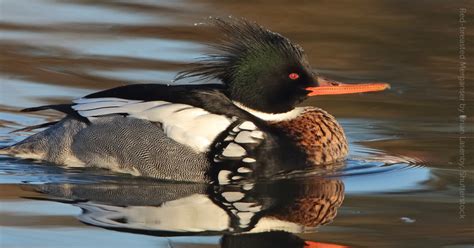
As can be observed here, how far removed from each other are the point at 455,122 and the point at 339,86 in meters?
1.62

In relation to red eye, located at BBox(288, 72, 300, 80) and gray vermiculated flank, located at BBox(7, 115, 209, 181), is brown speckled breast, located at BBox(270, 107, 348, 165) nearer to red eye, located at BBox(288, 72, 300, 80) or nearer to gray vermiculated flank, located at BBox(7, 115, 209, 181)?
red eye, located at BBox(288, 72, 300, 80)

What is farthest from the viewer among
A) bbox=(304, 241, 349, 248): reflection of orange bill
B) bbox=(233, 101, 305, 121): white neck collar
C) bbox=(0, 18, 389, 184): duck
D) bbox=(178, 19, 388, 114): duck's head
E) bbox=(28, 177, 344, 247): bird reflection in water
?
bbox=(233, 101, 305, 121): white neck collar

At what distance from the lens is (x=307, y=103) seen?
1083 centimetres

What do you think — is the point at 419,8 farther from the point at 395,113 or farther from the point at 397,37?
the point at 395,113

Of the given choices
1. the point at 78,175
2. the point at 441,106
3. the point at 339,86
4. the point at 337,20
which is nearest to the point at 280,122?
the point at 339,86

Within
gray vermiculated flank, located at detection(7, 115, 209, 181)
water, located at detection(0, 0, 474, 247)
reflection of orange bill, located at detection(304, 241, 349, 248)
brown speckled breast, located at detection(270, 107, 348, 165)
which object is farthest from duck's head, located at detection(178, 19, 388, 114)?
reflection of orange bill, located at detection(304, 241, 349, 248)

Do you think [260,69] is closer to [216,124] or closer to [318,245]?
[216,124]

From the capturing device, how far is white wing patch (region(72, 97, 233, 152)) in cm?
848

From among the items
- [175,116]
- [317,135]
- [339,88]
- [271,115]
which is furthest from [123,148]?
[339,88]

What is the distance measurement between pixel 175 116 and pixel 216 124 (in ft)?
0.99

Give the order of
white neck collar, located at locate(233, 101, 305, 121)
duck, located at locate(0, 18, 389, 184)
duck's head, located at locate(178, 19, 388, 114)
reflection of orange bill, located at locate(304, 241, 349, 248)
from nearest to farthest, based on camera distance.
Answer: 1. reflection of orange bill, located at locate(304, 241, 349, 248)
2. duck, located at locate(0, 18, 389, 184)
3. duck's head, located at locate(178, 19, 388, 114)
4. white neck collar, located at locate(233, 101, 305, 121)

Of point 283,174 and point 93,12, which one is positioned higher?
point 93,12

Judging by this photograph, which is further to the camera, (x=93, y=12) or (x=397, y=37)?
(x=93, y=12)

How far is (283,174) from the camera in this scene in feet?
27.8
